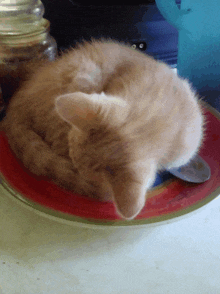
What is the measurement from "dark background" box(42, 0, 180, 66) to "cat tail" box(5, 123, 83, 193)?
510 mm

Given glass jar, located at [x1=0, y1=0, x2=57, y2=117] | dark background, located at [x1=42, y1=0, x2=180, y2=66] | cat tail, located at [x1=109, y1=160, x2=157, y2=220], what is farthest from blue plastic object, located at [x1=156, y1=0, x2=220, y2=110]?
cat tail, located at [x1=109, y1=160, x2=157, y2=220]

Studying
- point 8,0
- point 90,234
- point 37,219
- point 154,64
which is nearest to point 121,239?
point 90,234

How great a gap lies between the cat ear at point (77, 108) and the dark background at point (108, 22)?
0.63m

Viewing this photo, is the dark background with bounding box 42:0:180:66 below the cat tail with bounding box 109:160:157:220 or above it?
above

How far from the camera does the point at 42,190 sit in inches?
24.0

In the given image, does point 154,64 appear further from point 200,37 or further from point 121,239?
point 121,239

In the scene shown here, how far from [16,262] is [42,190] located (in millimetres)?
153

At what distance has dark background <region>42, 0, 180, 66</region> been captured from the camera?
0.99m

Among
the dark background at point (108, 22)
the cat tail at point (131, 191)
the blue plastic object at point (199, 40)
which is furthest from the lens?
the dark background at point (108, 22)

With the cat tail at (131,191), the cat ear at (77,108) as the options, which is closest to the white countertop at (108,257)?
the cat tail at (131,191)

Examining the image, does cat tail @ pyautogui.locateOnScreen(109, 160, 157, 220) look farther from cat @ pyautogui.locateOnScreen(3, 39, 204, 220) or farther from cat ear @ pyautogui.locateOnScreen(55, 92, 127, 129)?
cat ear @ pyautogui.locateOnScreen(55, 92, 127, 129)

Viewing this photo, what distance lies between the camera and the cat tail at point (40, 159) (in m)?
0.63

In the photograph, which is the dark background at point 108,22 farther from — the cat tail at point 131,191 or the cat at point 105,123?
the cat tail at point 131,191

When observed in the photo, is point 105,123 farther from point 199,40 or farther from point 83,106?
point 199,40
